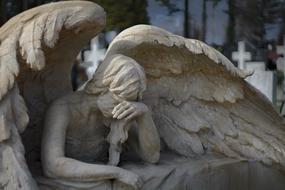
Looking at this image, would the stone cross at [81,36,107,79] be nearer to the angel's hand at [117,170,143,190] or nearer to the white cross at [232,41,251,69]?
the white cross at [232,41,251,69]

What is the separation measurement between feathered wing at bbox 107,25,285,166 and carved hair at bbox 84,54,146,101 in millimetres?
245

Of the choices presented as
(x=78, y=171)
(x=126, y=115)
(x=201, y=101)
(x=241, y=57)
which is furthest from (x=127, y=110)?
(x=241, y=57)

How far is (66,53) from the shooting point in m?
3.09

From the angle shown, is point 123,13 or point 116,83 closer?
point 116,83

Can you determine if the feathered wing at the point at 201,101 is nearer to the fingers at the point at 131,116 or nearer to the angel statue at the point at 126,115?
the angel statue at the point at 126,115

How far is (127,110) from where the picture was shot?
286cm

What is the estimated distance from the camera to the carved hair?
2.84 m

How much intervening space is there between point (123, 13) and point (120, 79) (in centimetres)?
674

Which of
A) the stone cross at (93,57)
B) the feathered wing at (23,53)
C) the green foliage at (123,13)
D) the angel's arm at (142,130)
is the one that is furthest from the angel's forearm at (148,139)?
the green foliage at (123,13)

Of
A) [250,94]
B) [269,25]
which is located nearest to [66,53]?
[250,94]

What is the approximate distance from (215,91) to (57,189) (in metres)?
1.09

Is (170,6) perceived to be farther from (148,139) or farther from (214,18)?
(148,139)

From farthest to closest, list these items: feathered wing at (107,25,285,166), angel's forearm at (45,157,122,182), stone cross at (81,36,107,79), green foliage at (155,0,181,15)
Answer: green foliage at (155,0,181,15) < stone cross at (81,36,107,79) < feathered wing at (107,25,285,166) < angel's forearm at (45,157,122,182)

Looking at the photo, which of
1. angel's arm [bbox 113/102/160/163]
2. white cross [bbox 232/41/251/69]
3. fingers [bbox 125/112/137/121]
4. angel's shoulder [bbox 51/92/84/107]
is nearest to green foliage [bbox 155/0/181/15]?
white cross [bbox 232/41/251/69]
